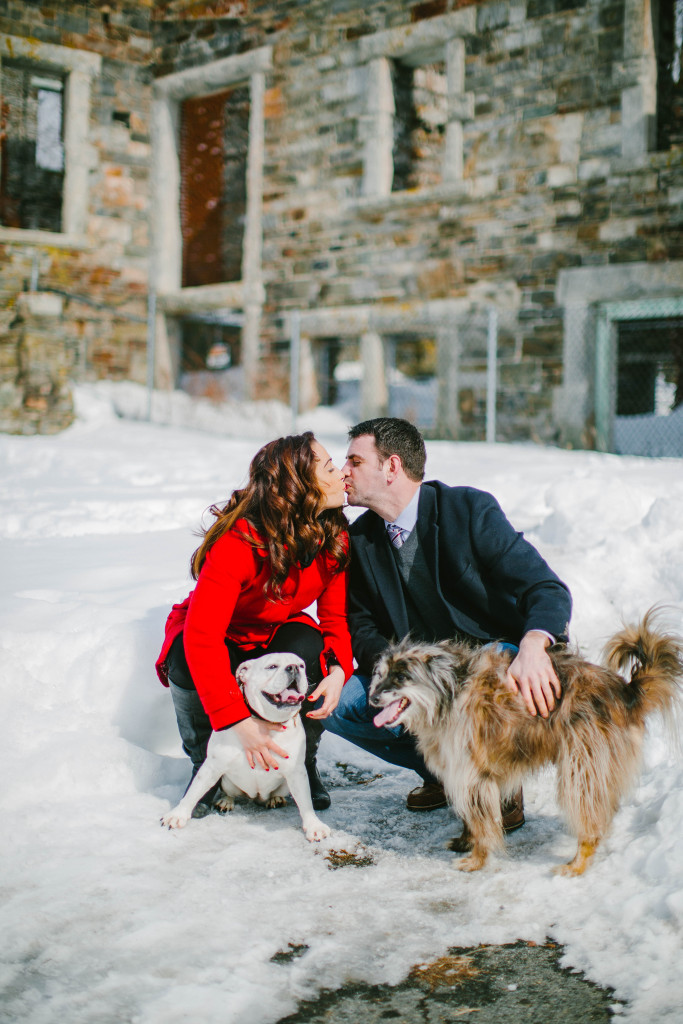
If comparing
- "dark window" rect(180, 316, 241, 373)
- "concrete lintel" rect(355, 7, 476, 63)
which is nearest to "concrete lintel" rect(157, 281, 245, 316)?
"dark window" rect(180, 316, 241, 373)

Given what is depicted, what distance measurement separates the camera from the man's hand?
2742 millimetres

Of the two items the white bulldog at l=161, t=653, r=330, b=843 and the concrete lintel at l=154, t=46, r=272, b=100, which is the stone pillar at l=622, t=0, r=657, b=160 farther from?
the white bulldog at l=161, t=653, r=330, b=843

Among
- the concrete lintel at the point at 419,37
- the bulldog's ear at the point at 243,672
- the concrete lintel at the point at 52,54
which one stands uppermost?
the concrete lintel at the point at 52,54

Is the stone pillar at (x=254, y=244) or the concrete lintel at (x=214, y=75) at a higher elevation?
the concrete lintel at (x=214, y=75)

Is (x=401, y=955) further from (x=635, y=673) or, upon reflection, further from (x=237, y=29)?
(x=237, y=29)

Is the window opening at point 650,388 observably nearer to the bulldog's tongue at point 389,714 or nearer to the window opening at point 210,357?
the window opening at point 210,357

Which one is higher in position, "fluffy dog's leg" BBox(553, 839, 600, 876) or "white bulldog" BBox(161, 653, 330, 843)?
"white bulldog" BBox(161, 653, 330, 843)

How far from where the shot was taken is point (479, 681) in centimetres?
286

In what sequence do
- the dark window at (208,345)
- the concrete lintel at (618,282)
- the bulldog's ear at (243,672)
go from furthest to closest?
1. the dark window at (208,345)
2. the concrete lintel at (618,282)
3. the bulldog's ear at (243,672)

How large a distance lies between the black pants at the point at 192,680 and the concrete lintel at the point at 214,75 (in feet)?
39.0

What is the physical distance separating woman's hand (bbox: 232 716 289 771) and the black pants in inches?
9.8

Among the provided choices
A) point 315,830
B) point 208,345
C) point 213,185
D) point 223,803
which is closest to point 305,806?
point 315,830

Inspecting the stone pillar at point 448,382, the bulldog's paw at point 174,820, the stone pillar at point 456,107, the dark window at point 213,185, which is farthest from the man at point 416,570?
the dark window at point 213,185

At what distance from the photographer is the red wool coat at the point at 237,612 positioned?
9.57ft
